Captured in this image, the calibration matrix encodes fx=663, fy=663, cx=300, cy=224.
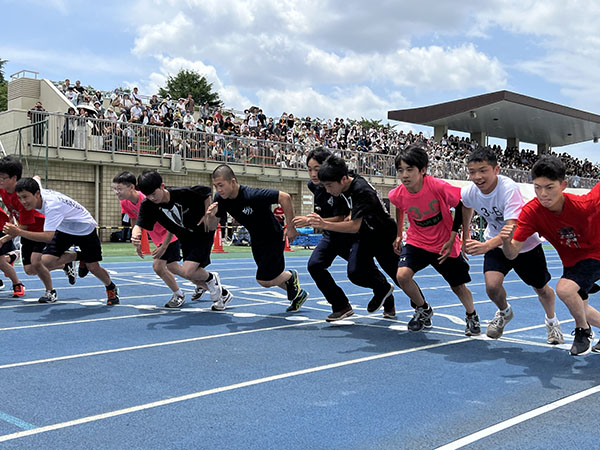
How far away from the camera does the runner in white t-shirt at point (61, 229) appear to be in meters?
7.84

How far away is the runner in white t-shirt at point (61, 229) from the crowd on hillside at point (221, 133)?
48.0 ft

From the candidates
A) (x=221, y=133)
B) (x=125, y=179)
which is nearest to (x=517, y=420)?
(x=125, y=179)

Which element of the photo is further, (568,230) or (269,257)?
(269,257)

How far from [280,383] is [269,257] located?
10.3ft

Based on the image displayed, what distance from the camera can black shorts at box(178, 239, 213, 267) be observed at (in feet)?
26.0

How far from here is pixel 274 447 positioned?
3352 mm

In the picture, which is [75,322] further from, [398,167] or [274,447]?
[274,447]

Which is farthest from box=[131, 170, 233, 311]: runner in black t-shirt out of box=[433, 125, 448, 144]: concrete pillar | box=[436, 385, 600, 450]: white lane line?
box=[433, 125, 448, 144]: concrete pillar

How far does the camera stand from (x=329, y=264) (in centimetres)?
744

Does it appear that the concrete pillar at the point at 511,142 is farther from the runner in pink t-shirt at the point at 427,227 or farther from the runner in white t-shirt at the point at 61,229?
the runner in pink t-shirt at the point at 427,227

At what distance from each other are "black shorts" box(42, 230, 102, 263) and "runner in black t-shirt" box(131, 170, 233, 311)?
2.88 ft

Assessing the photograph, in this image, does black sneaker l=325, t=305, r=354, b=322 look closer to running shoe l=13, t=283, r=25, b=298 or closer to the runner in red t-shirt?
the runner in red t-shirt

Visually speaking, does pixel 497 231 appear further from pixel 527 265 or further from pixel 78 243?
pixel 78 243

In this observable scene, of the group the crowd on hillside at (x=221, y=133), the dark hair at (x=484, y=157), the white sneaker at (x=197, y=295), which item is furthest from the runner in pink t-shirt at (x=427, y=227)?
the crowd on hillside at (x=221, y=133)
